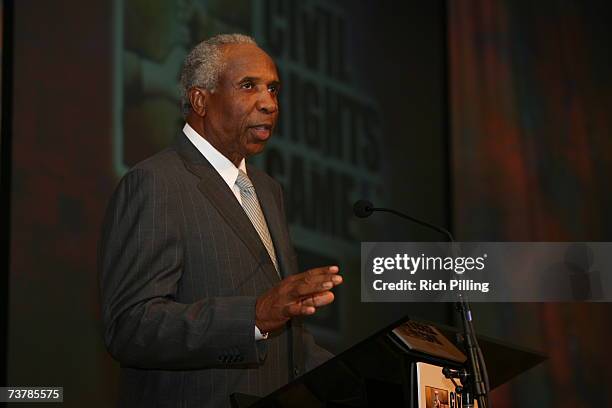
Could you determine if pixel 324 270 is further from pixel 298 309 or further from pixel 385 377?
pixel 385 377

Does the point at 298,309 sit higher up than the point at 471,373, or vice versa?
the point at 298,309

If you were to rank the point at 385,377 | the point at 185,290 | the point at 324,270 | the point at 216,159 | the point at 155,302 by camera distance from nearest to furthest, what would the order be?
the point at 324,270, the point at 385,377, the point at 155,302, the point at 185,290, the point at 216,159

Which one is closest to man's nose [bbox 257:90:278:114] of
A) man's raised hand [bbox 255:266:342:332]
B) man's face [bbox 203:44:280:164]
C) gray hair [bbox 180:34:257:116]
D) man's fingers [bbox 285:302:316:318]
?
man's face [bbox 203:44:280:164]

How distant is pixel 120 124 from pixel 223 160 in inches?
59.7

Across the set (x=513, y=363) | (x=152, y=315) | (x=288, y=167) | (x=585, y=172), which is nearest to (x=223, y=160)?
(x=152, y=315)

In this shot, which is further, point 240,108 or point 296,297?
point 240,108

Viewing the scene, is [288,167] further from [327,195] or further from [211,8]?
[211,8]

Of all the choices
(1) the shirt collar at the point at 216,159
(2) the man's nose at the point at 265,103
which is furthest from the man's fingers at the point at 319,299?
(2) the man's nose at the point at 265,103

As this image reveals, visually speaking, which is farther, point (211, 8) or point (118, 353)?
point (211, 8)

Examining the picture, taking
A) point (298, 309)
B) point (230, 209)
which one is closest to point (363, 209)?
point (230, 209)

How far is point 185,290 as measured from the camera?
2.15 meters

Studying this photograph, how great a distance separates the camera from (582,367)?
4418 mm

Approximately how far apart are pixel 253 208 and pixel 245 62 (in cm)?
39

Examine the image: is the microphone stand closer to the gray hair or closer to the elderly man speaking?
the elderly man speaking
